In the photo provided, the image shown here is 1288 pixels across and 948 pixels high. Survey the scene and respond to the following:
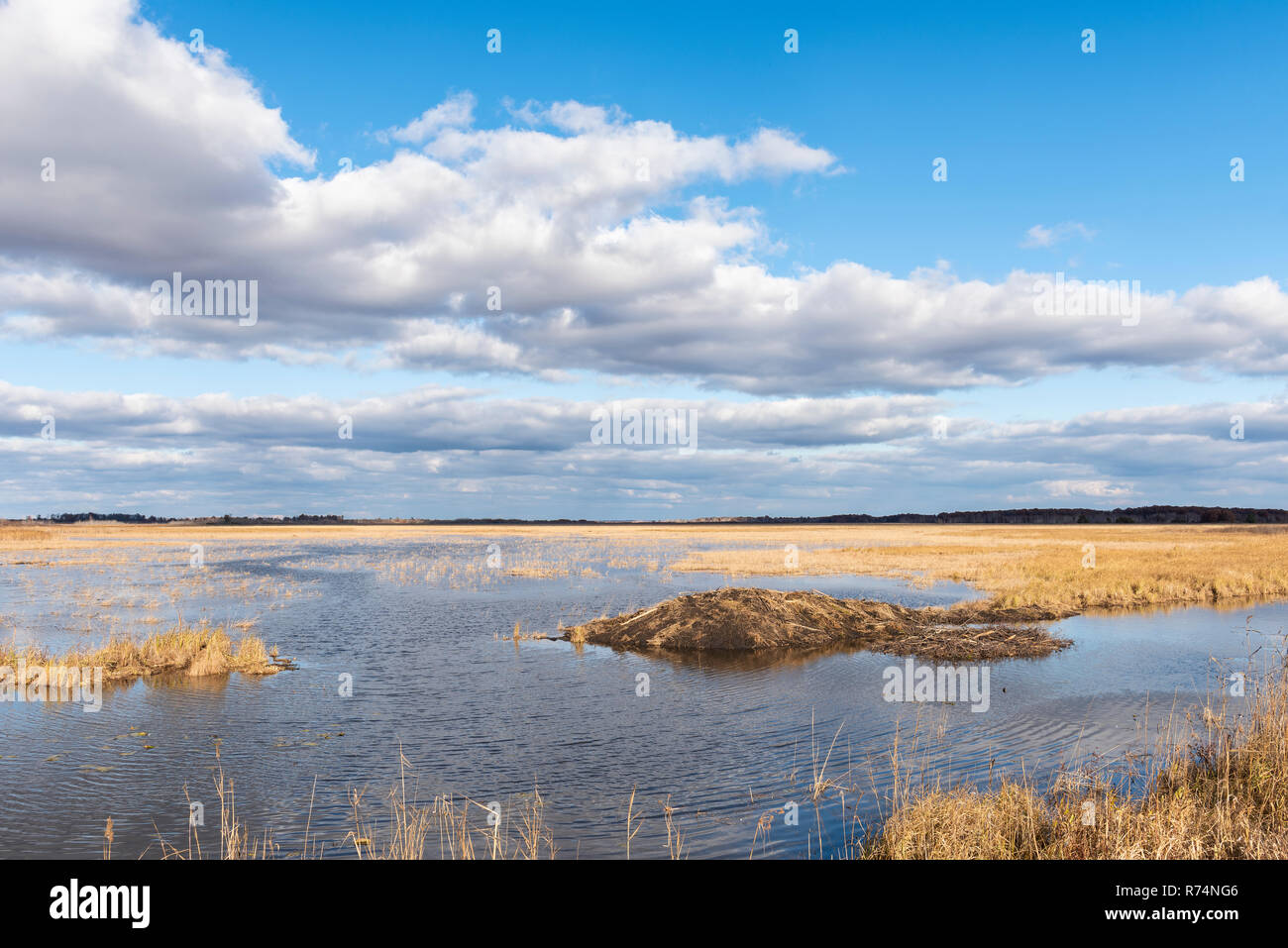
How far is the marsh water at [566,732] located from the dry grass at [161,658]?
2.94 feet

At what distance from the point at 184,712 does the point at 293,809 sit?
25.5 ft

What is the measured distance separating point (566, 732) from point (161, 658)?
13085 mm

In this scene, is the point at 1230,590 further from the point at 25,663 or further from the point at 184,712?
the point at 25,663

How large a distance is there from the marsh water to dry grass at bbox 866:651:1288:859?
107cm

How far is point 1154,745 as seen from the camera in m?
14.3

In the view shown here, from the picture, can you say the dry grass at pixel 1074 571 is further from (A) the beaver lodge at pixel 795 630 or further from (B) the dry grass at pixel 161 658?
(B) the dry grass at pixel 161 658

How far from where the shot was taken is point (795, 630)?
26766 mm
